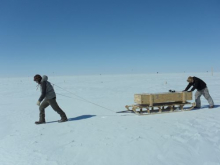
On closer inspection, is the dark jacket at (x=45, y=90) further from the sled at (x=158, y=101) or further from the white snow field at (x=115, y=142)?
the sled at (x=158, y=101)

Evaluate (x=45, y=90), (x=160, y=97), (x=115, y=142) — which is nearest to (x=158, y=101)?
(x=160, y=97)

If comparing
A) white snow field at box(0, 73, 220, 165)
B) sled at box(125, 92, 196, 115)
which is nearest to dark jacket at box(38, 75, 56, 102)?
white snow field at box(0, 73, 220, 165)

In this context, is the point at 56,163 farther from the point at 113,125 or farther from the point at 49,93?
the point at 49,93

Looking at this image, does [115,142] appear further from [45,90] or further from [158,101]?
[158,101]

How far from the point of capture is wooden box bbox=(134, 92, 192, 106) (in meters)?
7.26

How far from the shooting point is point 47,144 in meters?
4.52

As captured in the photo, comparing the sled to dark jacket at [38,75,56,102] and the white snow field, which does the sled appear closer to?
the white snow field

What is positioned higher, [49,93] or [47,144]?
[49,93]

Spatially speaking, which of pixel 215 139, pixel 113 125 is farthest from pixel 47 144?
pixel 215 139

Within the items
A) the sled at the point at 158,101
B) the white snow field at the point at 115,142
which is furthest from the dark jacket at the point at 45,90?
the sled at the point at 158,101

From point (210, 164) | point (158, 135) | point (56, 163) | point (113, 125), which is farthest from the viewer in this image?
point (113, 125)

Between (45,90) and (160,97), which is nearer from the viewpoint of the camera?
(45,90)

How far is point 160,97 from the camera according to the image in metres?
7.43

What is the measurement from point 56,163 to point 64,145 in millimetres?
863
